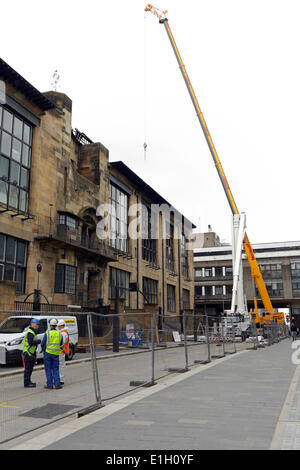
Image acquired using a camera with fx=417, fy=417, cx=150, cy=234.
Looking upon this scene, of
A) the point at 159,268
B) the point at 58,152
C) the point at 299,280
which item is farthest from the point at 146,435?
the point at 299,280

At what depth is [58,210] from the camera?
26859mm

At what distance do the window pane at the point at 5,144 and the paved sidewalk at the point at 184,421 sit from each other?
17.5m

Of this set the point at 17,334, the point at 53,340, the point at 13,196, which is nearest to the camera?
the point at 53,340

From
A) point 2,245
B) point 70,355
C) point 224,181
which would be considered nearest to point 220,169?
point 224,181

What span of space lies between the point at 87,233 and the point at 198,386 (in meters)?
21.3

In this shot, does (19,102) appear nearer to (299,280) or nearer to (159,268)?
(159,268)

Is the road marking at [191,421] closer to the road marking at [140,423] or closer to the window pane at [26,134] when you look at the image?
the road marking at [140,423]

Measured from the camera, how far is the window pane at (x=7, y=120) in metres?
23.6

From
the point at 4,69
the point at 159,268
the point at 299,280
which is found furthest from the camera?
the point at 299,280

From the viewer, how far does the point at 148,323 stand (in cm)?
1205

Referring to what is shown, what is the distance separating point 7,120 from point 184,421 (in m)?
21.6

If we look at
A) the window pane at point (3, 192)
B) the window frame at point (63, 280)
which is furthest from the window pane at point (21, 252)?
the window frame at point (63, 280)

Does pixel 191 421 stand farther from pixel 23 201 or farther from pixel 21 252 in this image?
pixel 23 201

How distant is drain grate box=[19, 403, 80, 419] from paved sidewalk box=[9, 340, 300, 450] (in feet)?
2.27
